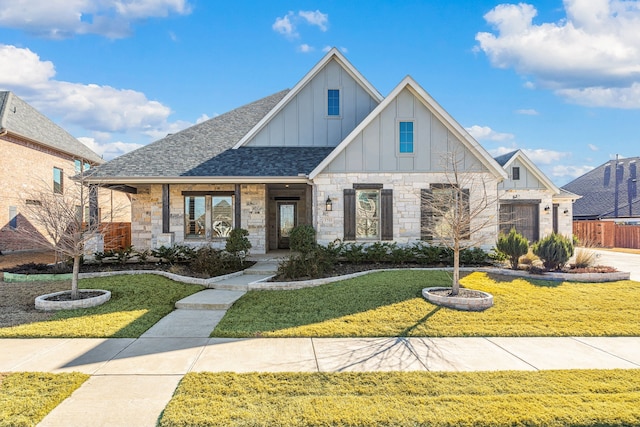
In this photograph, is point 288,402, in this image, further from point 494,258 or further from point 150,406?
point 494,258

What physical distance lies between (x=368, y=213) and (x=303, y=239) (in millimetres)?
2531

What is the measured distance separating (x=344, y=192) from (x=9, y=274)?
993 cm

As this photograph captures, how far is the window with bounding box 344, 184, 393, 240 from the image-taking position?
1233cm

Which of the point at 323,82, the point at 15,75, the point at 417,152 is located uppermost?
the point at 15,75

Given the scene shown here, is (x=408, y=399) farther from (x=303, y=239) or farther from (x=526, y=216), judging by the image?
(x=526, y=216)

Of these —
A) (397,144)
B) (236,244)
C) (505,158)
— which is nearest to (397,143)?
(397,144)

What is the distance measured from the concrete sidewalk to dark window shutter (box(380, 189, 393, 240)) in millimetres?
6352

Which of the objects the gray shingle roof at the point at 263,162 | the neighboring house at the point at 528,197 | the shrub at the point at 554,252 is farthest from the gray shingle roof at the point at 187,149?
the neighboring house at the point at 528,197

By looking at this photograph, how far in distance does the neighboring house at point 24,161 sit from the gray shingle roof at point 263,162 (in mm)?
5827

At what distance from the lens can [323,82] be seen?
1507 cm

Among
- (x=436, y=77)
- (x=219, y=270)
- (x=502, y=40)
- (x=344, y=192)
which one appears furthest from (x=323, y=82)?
(x=219, y=270)

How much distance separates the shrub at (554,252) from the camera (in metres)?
10.3

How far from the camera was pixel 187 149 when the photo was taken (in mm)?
14906

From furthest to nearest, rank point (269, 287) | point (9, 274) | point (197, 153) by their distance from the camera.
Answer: point (197, 153)
point (9, 274)
point (269, 287)
